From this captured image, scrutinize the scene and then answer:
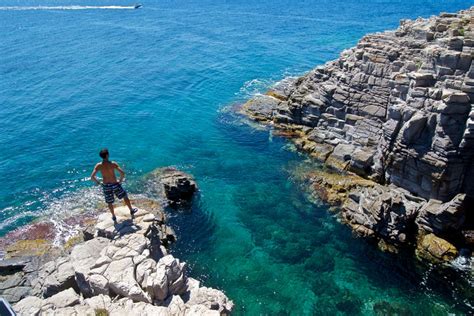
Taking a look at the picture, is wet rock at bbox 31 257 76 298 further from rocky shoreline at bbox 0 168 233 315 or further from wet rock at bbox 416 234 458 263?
wet rock at bbox 416 234 458 263

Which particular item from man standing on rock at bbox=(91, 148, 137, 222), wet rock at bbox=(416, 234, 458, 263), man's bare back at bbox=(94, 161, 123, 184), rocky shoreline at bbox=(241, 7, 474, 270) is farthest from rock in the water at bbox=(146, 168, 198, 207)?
wet rock at bbox=(416, 234, 458, 263)

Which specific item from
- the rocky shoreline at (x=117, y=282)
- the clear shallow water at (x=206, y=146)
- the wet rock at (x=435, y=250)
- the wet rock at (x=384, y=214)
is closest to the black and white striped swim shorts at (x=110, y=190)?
the rocky shoreline at (x=117, y=282)

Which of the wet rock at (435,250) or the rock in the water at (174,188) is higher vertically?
the rock in the water at (174,188)

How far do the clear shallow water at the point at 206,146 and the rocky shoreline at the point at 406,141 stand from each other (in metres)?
2.81

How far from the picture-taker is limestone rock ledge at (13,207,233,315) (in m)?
19.8

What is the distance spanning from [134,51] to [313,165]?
200 feet

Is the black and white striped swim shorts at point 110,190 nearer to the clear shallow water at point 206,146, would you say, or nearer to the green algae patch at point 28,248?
the clear shallow water at point 206,146

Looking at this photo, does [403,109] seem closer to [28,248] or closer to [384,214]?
[384,214]

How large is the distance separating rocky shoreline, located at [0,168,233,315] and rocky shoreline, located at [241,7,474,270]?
57.8 feet

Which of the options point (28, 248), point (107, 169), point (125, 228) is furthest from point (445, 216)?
point (28, 248)

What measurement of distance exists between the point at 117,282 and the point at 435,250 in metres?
24.7

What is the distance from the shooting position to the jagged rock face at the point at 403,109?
3144 cm

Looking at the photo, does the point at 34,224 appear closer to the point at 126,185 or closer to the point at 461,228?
the point at 126,185

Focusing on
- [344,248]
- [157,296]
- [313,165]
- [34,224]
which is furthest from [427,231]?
[34,224]
